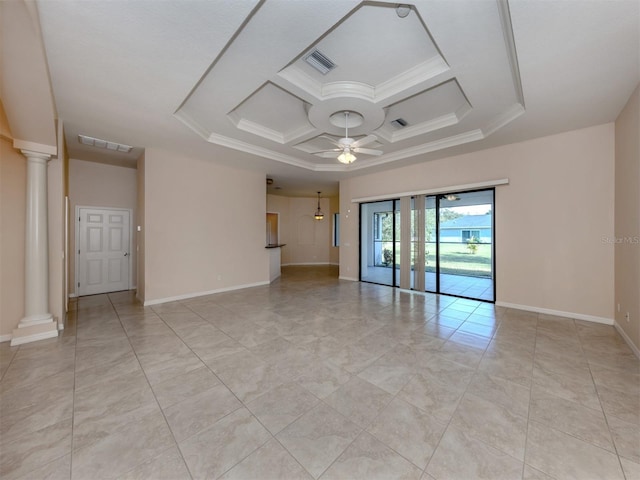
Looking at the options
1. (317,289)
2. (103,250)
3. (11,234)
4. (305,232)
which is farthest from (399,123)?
(305,232)

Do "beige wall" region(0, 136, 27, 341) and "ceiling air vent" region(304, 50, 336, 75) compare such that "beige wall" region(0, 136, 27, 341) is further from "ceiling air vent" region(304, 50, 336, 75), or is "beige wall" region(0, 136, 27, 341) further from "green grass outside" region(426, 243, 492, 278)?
"green grass outside" region(426, 243, 492, 278)

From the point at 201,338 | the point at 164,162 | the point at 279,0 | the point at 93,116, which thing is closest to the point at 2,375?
the point at 201,338

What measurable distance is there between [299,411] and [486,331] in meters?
3.01

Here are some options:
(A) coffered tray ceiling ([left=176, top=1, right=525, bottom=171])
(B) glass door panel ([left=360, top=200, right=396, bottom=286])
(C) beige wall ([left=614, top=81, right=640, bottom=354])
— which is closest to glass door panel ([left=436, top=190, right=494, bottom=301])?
(B) glass door panel ([left=360, top=200, right=396, bottom=286])

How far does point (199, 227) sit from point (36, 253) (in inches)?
99.1

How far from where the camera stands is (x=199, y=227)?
554cm

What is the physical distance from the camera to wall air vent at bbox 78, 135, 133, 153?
437 centimetres

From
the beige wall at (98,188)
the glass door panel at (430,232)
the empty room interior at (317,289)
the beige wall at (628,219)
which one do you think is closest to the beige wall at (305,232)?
the empty room interior at (317,289)

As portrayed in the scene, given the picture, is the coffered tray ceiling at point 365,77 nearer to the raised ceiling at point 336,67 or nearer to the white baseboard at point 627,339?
the raised ceiling at point 336,67

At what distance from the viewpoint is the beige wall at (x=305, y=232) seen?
36.1 ft

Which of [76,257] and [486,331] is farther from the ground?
[76,257]

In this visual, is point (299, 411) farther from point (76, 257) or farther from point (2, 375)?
point (76, 257)

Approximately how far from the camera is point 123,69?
2.53 metres

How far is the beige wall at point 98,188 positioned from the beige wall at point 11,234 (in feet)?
7.58
